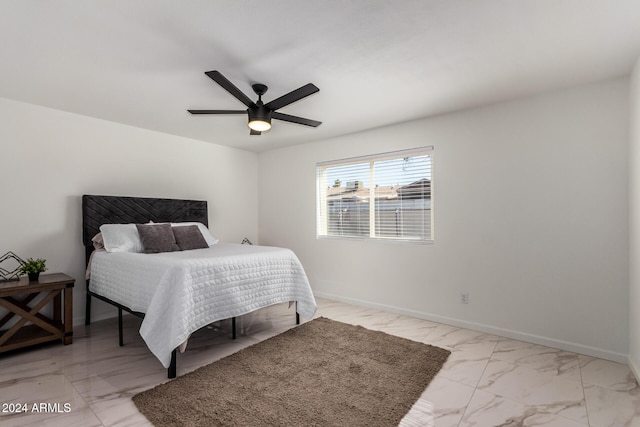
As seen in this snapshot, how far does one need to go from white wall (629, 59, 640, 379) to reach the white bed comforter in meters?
2.57

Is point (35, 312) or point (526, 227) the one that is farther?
point (526, 227)

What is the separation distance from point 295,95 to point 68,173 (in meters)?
2.79

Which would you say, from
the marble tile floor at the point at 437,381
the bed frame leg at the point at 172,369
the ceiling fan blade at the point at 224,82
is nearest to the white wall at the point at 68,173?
the marble tile floor at the point at 437,381

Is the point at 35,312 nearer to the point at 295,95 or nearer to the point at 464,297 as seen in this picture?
the point at 295,95

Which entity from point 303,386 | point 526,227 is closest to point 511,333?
point 526,227

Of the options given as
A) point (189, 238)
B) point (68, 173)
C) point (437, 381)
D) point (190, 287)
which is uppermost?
point (68, 173)

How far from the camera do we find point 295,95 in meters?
2.37

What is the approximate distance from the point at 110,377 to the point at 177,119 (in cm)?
264

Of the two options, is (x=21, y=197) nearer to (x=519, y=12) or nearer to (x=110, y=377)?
(x=110, y=377)

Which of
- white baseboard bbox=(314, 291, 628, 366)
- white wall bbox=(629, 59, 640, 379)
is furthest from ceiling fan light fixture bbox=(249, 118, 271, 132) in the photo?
white wall bbox=(629, 59, 640, 379)

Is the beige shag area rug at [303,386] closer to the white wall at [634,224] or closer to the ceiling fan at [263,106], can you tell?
the white wall at [634,224]

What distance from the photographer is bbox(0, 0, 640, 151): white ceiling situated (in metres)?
1.75

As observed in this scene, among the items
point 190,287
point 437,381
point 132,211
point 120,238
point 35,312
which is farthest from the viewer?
point 132,211

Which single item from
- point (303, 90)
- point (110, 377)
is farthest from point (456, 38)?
point (110, 377)
